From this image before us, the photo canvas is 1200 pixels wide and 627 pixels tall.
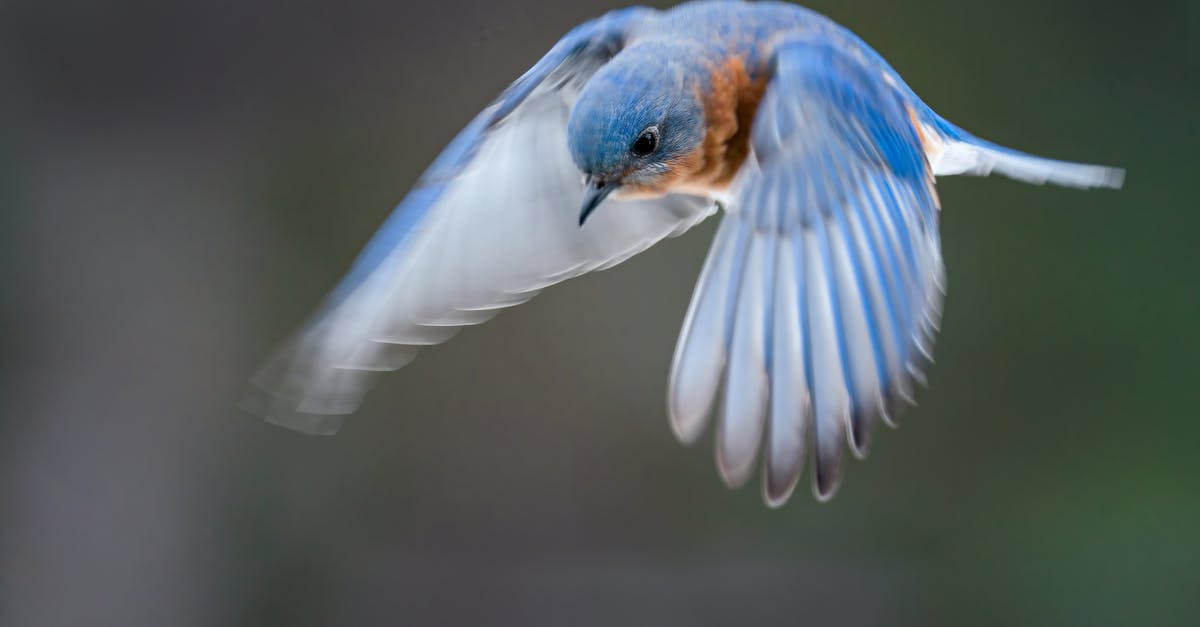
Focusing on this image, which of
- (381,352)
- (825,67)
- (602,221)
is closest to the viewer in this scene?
(825,67)

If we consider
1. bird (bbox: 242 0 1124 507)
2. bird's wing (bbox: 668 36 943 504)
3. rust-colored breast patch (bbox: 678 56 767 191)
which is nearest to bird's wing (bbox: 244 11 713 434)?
bird (bbox: 242 0 1124 507)

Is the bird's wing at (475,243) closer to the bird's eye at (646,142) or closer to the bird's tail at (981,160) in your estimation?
the bird's eye at (646,142)

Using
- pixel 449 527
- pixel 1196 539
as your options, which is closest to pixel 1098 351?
pixel 1196 539

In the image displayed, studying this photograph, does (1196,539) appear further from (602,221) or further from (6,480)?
(6,480)

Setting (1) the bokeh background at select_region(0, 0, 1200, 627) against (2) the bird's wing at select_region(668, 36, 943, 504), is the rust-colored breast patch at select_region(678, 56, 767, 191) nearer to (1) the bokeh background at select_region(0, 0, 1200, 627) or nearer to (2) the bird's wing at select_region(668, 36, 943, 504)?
(2) the bird's wing at select_region(668, 36, 943, 504)

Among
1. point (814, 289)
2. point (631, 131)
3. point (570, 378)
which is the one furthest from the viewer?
point (570, 378)

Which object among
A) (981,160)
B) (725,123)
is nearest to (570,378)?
(981,160)

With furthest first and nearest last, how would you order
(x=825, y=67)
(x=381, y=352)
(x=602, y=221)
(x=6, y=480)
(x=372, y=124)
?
(x=372, y=124), (x=6, y=480), (x=602, y=221), (x=381, y=352), (x=825, y=67)

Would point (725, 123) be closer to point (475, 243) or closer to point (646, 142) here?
point (646, 142)
